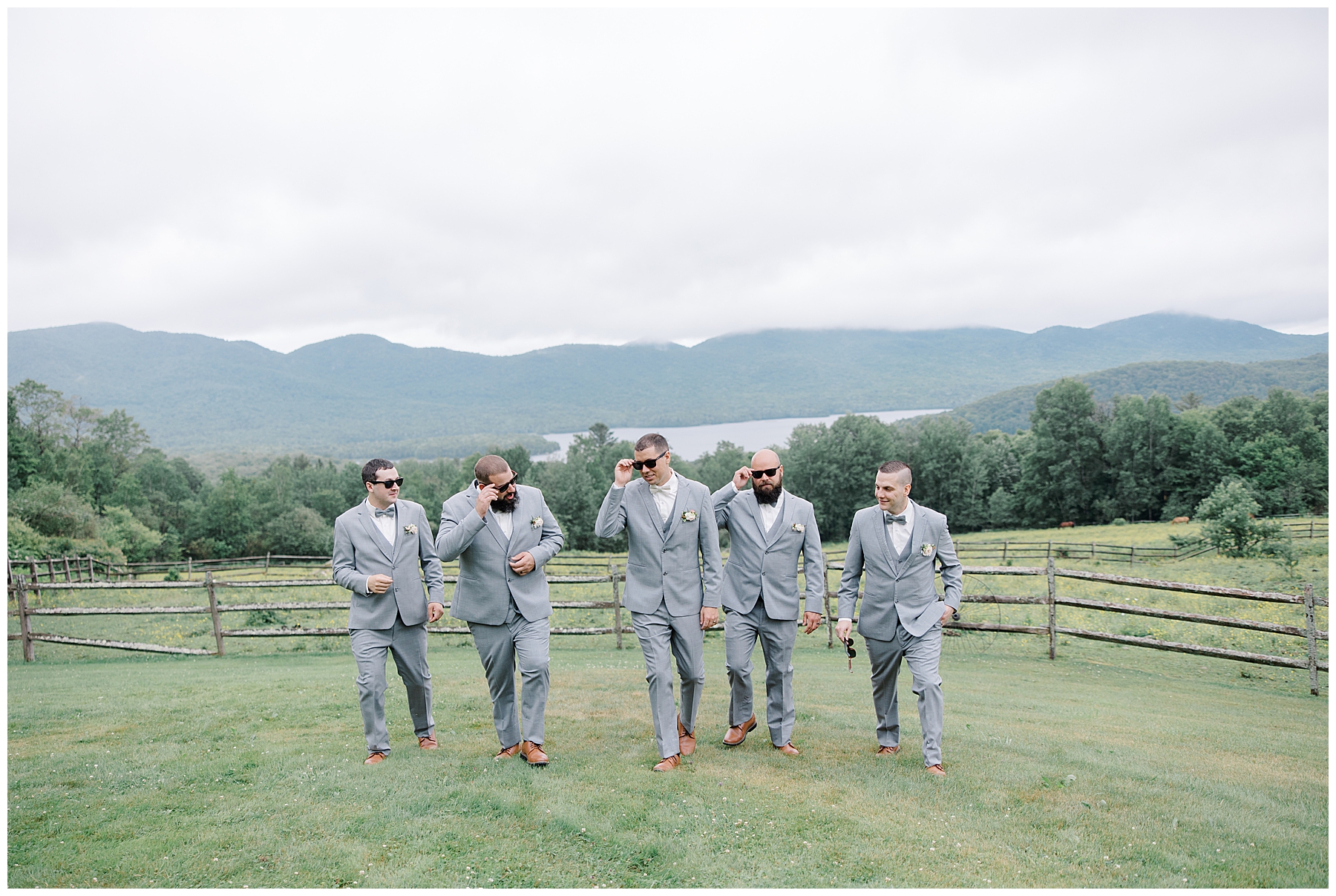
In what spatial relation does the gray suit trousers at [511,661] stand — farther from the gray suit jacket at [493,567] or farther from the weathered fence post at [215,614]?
the weathered fence post at [215,614]

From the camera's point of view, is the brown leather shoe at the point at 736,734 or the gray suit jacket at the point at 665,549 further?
the brown leather shoe at the point at 736,734

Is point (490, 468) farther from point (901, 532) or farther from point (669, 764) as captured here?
point (901, 532)

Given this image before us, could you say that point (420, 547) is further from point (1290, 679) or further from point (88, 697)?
point (1290, 679)

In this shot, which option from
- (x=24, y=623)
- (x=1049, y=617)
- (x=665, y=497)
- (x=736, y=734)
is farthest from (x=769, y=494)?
(x=24, y=623)

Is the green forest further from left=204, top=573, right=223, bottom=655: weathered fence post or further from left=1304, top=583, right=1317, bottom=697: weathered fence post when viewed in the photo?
left=1304, top=583, right=1317, bottom=697: weathered fence post

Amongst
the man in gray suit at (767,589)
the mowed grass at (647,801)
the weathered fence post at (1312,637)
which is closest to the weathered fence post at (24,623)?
the mowed grass at (647,801)

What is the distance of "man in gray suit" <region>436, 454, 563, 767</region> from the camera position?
5.54 meters

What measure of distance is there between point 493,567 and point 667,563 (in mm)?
1268

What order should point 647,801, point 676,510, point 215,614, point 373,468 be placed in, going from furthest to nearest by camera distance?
point 215,614
point 373,468
point 676,510
point 647,801

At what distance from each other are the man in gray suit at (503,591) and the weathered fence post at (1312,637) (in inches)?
377

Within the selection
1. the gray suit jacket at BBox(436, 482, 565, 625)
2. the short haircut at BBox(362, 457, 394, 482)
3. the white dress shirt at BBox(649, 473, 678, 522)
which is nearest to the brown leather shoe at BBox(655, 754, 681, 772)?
the gray suit jacket at BBox(436, 482, 565, 625)

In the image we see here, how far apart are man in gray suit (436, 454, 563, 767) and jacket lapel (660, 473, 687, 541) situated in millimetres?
839

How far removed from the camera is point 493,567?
567 cm

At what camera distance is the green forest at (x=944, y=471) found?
55.9 metres
